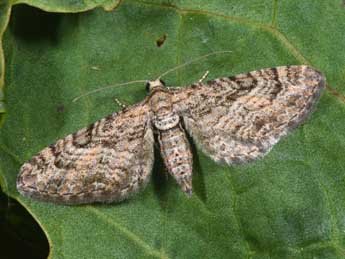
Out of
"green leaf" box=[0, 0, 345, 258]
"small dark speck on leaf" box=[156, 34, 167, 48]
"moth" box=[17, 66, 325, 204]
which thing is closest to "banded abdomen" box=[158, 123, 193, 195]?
"moth" box=[17, 66, 325, 204]

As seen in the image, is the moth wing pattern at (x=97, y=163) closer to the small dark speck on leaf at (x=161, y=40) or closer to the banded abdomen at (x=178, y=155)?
the banded abdomen at (x=178, y=155)

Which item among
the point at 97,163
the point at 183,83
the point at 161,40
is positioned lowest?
the point at 97,163

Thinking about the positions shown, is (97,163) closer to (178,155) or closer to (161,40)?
(178,155)

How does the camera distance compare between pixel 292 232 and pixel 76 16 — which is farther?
pixel 76 16

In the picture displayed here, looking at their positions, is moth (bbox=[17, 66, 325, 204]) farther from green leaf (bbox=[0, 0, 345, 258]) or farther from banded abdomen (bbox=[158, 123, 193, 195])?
green leaf (bbox=[0, 0, 345, 258])

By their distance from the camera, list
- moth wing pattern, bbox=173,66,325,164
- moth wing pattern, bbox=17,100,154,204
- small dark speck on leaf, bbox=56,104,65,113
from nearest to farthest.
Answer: moth wing pattern, bbox=173,66,325,164, moth wing pattern, bbox=17,100,154,204, small dark speck on leaf, bbox=56,104,65,113

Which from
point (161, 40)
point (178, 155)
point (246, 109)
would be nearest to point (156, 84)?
point (161, 40)

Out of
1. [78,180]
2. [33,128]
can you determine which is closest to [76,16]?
[33,128]

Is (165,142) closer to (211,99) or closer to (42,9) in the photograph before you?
(211,99)
